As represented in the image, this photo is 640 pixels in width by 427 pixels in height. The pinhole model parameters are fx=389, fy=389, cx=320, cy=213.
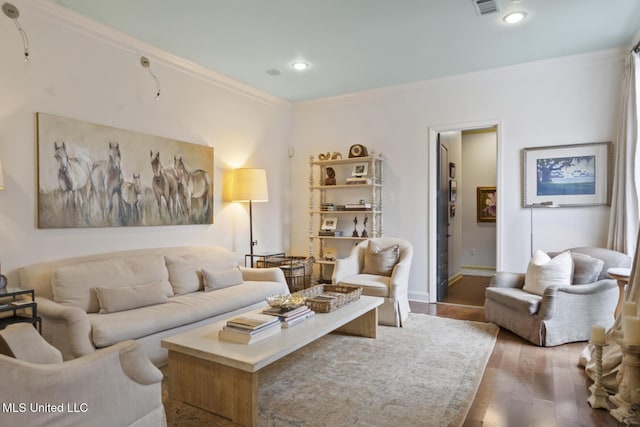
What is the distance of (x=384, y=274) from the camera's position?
433cm

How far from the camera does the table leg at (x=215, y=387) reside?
2070 millimetres

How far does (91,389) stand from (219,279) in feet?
7.63

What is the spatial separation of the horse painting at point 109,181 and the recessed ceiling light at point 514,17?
3.60 m

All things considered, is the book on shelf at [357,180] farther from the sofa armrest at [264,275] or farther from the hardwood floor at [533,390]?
the hardwood floor at [533,390]

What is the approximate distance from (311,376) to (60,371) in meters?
1.67

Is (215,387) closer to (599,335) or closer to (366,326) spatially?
(366,326)

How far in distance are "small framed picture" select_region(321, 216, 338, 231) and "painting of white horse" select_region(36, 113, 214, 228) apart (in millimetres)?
1669

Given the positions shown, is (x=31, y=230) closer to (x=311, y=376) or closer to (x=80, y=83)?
(x=80, y=83)

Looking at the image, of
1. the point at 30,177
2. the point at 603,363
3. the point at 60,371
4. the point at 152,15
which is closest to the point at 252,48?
the point at 152,15

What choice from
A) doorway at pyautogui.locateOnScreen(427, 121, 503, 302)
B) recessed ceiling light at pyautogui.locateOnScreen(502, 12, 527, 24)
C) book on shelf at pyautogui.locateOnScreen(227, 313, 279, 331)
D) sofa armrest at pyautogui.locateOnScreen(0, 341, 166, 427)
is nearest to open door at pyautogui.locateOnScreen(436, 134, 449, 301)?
doorway at pyautogui.locateOnScreen(427, 121, 503, 302)

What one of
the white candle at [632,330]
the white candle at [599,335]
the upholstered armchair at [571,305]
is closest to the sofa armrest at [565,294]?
the upholstered armchair at [571,305]

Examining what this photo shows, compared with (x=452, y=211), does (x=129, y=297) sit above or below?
below

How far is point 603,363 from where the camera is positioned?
2.48 metres

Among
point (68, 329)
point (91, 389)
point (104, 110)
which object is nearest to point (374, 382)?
point (91, 389)
